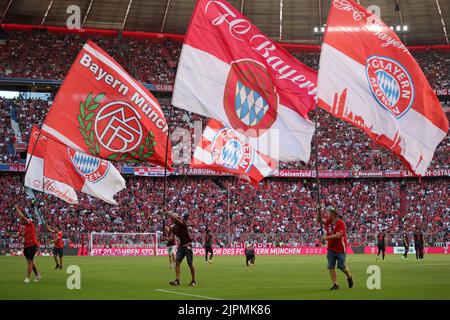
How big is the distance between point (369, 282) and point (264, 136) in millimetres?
5127

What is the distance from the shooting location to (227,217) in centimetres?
6606

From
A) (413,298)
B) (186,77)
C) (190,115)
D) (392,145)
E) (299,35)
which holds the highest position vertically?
(299,35)

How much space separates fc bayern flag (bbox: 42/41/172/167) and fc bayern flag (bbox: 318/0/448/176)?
5459 millimetres

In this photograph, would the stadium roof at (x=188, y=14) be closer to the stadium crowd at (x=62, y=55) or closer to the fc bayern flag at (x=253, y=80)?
the stadium crowd at (x=62, y=55)

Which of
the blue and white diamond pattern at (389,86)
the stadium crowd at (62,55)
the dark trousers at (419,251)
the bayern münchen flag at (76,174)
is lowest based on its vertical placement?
the dark trousers at (419,251)

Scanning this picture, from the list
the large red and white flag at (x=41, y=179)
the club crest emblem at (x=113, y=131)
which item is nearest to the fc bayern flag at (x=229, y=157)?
the club crest emblem at (x=113, y=131)

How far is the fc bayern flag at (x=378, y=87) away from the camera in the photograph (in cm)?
1970

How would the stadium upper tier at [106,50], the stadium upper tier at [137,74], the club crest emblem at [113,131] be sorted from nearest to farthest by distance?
the club crest emblem at [113,131]
the stadium upper tier at [137,74]
the stadium upper tier at [106,50]

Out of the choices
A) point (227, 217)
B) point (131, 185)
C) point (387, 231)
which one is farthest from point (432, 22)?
point (131, 185)

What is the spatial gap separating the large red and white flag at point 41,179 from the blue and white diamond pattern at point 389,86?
50.7 feet

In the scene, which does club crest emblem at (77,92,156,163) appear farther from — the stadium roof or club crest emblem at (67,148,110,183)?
the stadium roof

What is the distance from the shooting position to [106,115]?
74.8 feet

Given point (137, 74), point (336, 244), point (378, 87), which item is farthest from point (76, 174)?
point (137, 74)

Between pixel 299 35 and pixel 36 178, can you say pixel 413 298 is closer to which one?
pixel 36 178
